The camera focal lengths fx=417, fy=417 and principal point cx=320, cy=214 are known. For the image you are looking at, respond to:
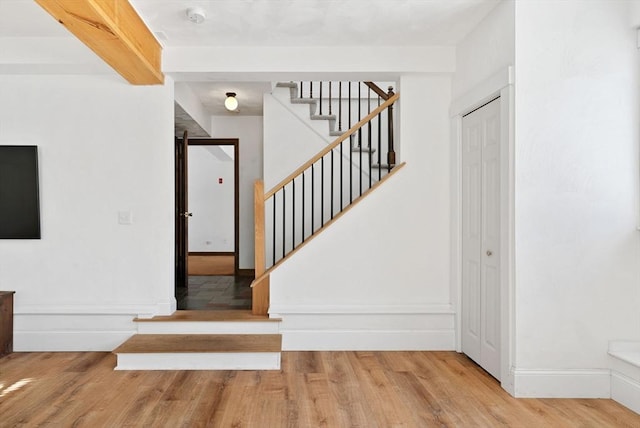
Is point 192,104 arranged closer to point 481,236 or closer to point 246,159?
point 246,159

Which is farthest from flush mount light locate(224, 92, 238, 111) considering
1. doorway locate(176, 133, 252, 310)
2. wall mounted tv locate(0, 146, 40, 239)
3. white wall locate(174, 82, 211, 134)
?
wall mounted tv locate(0, 146, 40, 239)

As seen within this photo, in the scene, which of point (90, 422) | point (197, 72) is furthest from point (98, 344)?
point (197, 72)

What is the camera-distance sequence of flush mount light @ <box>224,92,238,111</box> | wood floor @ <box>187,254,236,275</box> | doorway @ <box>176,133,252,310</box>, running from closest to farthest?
1. doorway @ <box>176,133,252,310</box>
2. flush mount light @ <box>224,92,238,111</box>
3. wood floor @ <box>187,254,236,275</box>

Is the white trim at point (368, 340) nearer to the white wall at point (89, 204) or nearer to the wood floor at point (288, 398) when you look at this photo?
the wood floor at point (288, 398)

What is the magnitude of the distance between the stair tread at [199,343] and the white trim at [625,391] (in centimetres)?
232

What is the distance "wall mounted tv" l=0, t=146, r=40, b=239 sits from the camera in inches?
145

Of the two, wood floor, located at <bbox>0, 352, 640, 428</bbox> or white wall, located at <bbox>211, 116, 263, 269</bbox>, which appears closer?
wood floor, located at <bbox>0, 352, 640, 428</bbox>

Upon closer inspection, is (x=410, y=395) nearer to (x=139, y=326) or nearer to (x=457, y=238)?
(x=457, y=238)

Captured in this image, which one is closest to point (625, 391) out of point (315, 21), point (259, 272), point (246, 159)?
point (259, 272)

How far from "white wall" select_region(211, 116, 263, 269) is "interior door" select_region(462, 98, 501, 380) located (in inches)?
137

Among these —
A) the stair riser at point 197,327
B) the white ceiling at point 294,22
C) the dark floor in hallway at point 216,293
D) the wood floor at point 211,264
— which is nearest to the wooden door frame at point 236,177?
the dark floor in hallway at point 216,293

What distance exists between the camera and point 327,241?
12.4ft

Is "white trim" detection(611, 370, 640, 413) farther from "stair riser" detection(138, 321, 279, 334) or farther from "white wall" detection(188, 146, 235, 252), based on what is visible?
"white wall" detection(188, 146, 235, 252)

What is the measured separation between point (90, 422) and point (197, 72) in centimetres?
278
